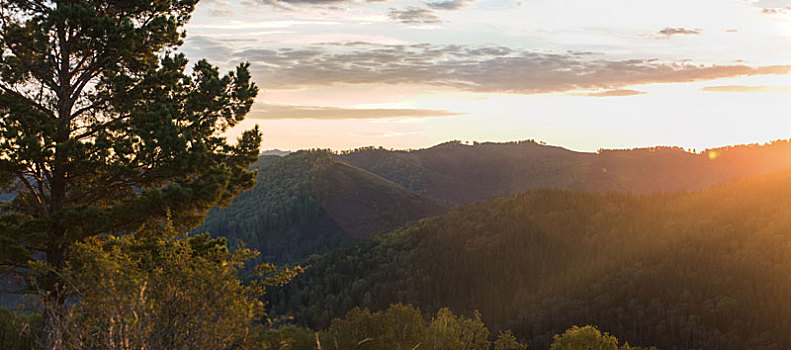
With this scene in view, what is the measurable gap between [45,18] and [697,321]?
162673mm

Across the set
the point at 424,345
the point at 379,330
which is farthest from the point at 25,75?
the point at 379,330

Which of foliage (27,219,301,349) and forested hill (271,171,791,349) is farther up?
foliage (27,219,301,349)

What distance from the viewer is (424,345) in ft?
145

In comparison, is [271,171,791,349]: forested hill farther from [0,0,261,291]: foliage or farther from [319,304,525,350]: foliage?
[0,0,261,291]: foliage

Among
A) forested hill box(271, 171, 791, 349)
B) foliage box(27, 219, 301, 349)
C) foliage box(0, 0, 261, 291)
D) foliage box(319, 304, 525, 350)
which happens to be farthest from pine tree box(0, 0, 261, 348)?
forested hill box(271, 171, 791, 349)

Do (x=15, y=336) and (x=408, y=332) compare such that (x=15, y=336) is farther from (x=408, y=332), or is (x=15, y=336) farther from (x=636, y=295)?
(x=636, y=295)

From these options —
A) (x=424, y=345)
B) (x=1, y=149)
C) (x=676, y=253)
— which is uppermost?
(x=1, y=149)

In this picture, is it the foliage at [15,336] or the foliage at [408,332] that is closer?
the foliage at [15,336]

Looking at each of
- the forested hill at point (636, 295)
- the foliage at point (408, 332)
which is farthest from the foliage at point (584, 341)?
the forested hill at point (636, 295)

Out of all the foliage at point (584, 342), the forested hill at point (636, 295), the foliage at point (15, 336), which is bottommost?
the forested hill at point (636, 295)

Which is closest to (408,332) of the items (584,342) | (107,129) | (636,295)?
(584,342)

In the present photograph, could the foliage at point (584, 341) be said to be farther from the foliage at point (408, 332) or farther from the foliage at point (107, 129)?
the foliage at point (107, 129)

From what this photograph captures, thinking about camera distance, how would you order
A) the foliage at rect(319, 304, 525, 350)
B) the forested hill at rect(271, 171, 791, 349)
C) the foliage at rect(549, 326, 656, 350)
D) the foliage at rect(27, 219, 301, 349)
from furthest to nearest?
the forested hill at rect(271, 171, 791, 349)
the foliage at rect(549, 326, 656, 350)
the foliage at rect(319, 304, 525, 350)
the foliage at rect(27, 219, 301, 349)

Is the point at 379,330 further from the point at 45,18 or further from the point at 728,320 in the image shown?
the point at 728,320
